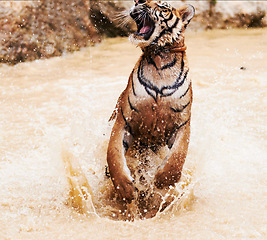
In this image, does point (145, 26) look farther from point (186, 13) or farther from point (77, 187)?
point (77, 187)

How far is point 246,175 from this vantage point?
3434 mm

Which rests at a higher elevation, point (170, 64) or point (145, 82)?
point (170, 64)

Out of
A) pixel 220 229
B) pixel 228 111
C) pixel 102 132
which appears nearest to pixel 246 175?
pixel 220 229

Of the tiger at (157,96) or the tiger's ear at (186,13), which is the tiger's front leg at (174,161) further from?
the tiger's ear at (186,13)

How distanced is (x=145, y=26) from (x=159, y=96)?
1.48 feet

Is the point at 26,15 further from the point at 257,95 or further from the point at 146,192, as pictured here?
the point at 146,192

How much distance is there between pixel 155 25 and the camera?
2.54 meters

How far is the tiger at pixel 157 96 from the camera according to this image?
2559 millimetres

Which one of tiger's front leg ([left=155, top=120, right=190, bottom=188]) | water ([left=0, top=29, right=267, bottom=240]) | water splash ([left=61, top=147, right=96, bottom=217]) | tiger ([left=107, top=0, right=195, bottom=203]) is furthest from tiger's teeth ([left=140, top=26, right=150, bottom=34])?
water splash ([left=61, top=147, right=96, bottom=217])

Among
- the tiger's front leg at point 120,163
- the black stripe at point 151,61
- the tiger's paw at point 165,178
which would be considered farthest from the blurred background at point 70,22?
the tiger's paw at point 165,178

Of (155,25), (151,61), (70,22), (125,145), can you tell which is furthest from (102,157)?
(70,22)

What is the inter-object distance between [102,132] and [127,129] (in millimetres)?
513

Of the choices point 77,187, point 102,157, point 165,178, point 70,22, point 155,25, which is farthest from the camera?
point 70,22

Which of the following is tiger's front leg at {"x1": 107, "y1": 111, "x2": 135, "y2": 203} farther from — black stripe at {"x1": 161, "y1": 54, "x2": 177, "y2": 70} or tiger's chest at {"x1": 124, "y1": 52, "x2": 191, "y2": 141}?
black stripe at {"x1": 161, "y1": 54, "x2": 177, "y2": 70}
